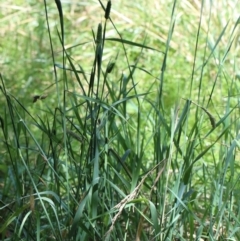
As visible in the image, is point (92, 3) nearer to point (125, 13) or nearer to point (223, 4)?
point (125, 13)

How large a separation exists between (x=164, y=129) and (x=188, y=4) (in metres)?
2.60

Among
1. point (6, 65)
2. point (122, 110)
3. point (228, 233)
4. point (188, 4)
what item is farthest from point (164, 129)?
point (188, 4)

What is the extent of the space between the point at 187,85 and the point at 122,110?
179 centimetres

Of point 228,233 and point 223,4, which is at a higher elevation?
point 223,4

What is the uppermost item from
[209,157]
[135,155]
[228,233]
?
[135,155]

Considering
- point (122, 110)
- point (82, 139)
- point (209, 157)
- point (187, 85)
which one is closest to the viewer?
point (82, 139)

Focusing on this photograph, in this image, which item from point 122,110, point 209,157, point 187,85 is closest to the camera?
point 122,110

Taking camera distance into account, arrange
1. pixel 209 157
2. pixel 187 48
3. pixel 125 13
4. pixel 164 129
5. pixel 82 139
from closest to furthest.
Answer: pixel 82 139
pixel 164 129
pixel 209 157
pixel 187 48
pixel 125 13

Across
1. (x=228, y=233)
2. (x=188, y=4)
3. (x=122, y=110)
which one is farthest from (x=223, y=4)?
(x=228, y=233)

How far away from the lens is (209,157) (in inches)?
123

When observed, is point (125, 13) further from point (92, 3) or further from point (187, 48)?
point (187, 48)

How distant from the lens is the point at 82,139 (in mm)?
1792

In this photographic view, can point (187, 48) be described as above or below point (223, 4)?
below

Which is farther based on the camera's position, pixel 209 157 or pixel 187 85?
Result: pixel 187 85
